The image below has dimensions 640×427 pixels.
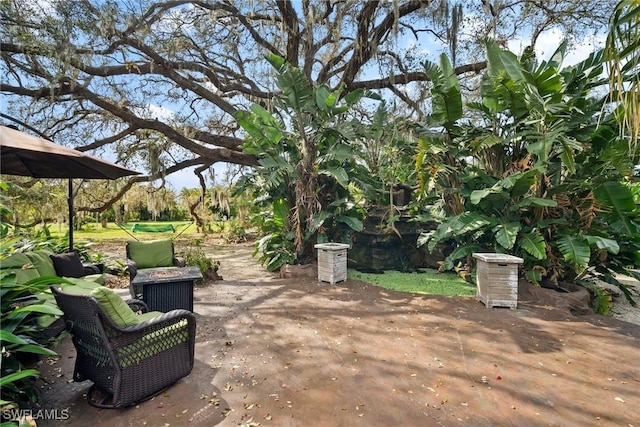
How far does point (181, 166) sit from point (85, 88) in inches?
126

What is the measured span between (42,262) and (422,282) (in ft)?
18.4

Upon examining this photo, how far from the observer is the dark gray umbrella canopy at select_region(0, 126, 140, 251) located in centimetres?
280

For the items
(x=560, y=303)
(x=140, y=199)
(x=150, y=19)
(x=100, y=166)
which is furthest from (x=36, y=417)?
(x=140, y=199)

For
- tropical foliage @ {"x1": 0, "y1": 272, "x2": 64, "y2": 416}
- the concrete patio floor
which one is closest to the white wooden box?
the concrete patio floor

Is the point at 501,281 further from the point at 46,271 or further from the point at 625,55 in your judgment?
the point at 46,271

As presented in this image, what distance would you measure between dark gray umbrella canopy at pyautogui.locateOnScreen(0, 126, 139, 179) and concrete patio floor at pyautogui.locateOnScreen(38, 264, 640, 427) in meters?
1.81

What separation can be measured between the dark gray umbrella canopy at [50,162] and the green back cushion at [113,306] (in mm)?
1251

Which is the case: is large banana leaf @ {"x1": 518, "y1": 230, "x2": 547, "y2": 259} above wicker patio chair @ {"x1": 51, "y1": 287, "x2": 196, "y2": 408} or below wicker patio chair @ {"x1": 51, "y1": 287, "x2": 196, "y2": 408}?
above

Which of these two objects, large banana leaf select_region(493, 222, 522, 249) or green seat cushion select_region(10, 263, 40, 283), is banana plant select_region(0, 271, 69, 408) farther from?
large banana leaf select_region(493, 222, 522, 249)

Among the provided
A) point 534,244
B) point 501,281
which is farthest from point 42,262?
point 534,244

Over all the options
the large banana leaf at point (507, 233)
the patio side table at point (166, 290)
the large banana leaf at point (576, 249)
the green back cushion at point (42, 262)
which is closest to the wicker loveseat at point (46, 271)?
the green back cushion at point (42, 262)

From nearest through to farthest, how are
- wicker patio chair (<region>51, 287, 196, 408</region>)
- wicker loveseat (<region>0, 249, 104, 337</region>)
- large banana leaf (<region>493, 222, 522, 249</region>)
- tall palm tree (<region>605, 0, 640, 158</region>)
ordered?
tall palm tree (<region>605, 0, 640, 158</region>) < wicker patio chair (<region>51, 287, 196, 408</region>) < wicker loveseat (<region>0, 249, 104, 337</region>) < large banana leaf (<region>493, 222, 522, 249</region>)

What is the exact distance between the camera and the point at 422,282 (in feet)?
20.7

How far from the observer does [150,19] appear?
7.18 metres
